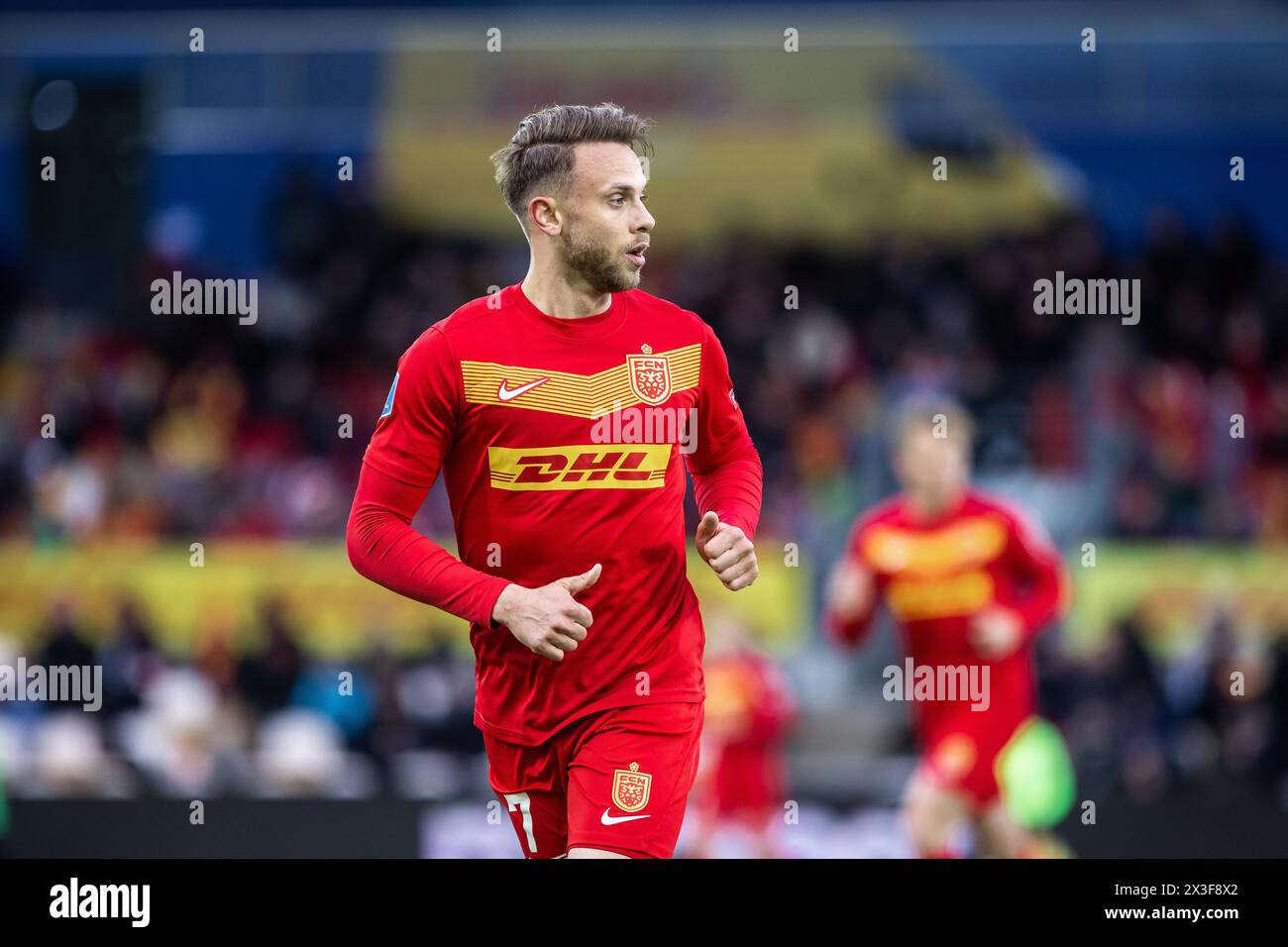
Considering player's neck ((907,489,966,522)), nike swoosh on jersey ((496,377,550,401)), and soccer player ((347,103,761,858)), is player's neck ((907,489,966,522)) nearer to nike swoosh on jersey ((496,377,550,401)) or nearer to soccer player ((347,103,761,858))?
soccer player ((347,103,761,858))

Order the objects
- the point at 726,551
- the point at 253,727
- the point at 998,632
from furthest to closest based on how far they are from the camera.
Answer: the point at 253,727 < the point at 998,632 < the point at 726,551

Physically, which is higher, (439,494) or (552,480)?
(439,494)

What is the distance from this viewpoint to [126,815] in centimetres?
909

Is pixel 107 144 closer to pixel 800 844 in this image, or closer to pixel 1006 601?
pixel 800 844

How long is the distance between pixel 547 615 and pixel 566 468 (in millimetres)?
494

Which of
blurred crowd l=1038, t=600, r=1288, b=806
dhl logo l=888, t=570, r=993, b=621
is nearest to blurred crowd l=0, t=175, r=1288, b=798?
blurred crowd l=1038, t=600, r=1288, b=806

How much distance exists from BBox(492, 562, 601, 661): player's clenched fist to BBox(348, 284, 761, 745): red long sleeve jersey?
0.68 ft

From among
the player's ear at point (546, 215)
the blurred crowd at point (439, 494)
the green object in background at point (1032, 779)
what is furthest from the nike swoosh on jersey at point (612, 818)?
the blurred crowd at point (439, 494)

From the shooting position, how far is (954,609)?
817 cm

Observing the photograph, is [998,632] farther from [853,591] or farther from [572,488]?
[572,488]

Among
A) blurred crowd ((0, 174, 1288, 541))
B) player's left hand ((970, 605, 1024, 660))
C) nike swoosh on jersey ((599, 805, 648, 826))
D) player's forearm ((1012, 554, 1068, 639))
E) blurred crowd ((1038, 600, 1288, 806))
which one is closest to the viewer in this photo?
nike swoosh on jersey ((599, 805, 648, 826))

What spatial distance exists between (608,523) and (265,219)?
518 inches

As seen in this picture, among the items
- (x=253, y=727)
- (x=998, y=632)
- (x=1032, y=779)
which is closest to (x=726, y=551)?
(x=998, y=632)

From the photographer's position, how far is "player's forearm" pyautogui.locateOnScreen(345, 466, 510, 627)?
13.8 ft
